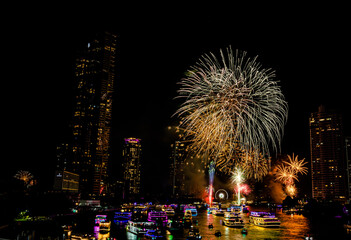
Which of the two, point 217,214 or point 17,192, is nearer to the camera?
point 17,192

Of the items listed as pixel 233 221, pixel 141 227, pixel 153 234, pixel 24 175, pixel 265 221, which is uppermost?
pixel 24 175

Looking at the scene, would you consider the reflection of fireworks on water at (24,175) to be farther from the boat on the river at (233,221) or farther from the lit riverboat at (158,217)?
the boat on the river at (233,221)

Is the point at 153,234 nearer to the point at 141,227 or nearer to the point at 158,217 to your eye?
the point at 141,227

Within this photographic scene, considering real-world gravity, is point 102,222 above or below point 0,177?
below

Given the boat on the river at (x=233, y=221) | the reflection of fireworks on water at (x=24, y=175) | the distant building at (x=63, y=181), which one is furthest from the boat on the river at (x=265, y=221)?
the distant building at (x=63, y=181)

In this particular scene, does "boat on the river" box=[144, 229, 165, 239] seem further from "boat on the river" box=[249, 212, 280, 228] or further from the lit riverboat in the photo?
"boat on the river" box=[249, 212, 280, 228]

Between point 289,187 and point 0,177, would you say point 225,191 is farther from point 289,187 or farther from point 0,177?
point 0,177

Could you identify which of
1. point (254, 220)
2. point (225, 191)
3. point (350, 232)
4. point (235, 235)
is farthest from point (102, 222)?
point (225, 191)

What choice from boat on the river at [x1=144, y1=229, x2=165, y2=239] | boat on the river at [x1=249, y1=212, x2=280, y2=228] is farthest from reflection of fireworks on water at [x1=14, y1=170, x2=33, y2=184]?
boat on the river at [x1=249, y1=212, x2=280, y2=228]

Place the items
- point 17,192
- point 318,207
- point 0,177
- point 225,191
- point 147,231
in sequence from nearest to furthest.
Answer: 1. point 147,231
2. point 0,177
3. point 17,192
4. point 318,207
5. point 225,191

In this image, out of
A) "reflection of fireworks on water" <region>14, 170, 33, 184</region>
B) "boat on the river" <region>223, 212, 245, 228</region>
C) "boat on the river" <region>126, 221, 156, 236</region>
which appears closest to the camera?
"boat on the river" <region>126, 221, 156, 236</region>

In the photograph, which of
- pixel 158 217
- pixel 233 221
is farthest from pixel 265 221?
pixel 158 217
